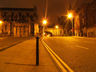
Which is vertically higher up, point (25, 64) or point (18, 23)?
point (18, 23)

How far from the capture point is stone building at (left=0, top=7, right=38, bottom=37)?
151 feet

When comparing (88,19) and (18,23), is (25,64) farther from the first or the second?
(18,23)

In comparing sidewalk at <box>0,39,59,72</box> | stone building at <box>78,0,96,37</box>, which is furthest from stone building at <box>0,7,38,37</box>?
sidewalk at <box>0,39,59,72</box>

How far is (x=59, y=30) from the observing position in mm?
65625

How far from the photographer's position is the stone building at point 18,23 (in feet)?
151

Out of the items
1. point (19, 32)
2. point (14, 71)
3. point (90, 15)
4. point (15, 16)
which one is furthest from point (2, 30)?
point (14, 71)

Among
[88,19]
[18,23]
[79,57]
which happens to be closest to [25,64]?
[79,57]

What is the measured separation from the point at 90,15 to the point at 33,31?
2144 cm

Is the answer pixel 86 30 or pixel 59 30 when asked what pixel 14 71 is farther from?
pixel 59 30

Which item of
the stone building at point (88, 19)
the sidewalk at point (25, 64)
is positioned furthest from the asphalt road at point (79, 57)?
the stone building at point (88, 19)

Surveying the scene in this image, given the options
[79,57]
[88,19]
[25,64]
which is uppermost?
[88,19]

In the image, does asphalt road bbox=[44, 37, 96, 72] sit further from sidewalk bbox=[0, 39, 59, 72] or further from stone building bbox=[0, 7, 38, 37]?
stone building bbox=[0, 7, 38, 37]

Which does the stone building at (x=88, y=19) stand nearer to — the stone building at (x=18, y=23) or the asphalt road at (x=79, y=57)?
the stone building at (x=18, y=23)

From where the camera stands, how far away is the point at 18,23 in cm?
4600
